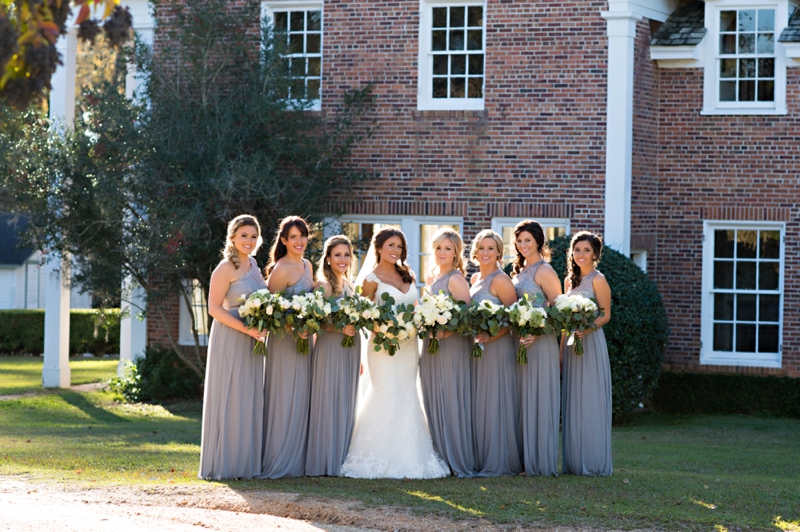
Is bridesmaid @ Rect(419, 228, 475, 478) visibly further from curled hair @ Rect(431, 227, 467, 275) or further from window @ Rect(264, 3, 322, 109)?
window @ Rect(264, 3, 322, 109)

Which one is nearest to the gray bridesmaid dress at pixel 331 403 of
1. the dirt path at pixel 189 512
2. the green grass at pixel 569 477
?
the green grass at pixel 569 477

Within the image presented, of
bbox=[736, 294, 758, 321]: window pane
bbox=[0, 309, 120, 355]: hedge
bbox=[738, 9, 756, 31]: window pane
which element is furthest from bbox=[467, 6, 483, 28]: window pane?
bbox=[0, 309, 120, 355]: hedge

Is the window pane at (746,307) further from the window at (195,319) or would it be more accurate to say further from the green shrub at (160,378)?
the green shrub at (160,378)

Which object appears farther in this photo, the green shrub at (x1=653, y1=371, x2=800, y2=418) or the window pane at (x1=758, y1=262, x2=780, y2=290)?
the window pane at (x1=758, y1=262, x2=780, y2=290)

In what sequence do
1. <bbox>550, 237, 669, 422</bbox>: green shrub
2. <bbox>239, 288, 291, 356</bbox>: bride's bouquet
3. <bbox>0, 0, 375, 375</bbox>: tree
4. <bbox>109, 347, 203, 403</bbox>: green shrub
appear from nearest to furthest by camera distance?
<bbox>239, 288, 291, 356</bbox>: bride's bouquet < <bbox>550, 237, 669, 422</bbox>: green shrub < <bbox>0, 0, 375, 375</bbox>: tree < <bbox>109, 347, 203, 403</bbox>: green shrub

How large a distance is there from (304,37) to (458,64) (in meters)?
2.32

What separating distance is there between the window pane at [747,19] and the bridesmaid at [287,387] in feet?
30.3

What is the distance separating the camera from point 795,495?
8070 millimetres

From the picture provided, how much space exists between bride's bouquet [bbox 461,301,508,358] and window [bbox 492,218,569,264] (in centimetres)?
626

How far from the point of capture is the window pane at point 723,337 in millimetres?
15289

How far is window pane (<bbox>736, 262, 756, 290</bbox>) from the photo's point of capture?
15180mm

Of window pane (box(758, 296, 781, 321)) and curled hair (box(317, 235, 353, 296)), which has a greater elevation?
curled hair (box(317, 235, 353, 296))

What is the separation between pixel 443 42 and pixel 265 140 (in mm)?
2890

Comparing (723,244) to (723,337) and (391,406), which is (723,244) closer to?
(723,337)
